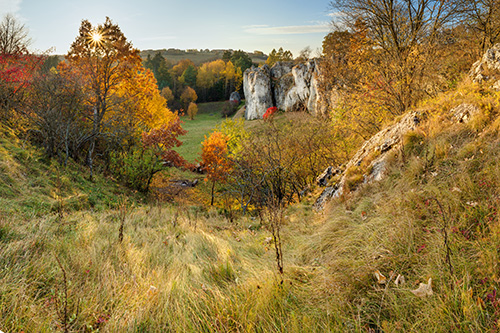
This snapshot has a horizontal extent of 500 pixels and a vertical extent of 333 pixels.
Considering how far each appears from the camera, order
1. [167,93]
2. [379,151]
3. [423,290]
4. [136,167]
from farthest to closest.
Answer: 1. [167,93]
2. [136,167]
3. [379,151]
4. [423,290]

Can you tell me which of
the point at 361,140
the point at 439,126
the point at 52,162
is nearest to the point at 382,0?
the point at 361,140

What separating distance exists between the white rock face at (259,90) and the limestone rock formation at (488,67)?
40134 mm

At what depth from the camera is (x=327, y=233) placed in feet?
14.1

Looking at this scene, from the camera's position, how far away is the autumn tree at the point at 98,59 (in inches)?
486

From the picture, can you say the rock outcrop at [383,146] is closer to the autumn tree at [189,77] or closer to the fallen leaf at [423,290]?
the fallen leaf at [423,290]

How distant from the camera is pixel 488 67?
239 inches

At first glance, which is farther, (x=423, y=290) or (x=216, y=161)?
(x=216, y=161)


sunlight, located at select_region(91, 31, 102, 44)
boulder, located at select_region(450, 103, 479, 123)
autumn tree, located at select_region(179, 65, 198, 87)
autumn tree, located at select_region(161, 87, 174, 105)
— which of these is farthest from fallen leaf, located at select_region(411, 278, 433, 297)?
autumn tree, located at select_region(179, 65, 198, 87)

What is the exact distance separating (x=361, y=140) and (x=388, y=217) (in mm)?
8850

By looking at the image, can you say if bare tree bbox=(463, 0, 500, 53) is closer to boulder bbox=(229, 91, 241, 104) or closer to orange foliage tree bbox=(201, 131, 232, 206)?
orange foliage tree bbox=(201, 131, 232, 206)

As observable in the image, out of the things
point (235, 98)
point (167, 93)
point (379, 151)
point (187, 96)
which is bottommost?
point (379, 151)

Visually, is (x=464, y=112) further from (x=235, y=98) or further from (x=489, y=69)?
(x=235, y=98)

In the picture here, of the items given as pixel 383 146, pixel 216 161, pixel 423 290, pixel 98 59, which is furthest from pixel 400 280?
pixel 98 59

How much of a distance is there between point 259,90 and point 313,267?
45.5 metres
